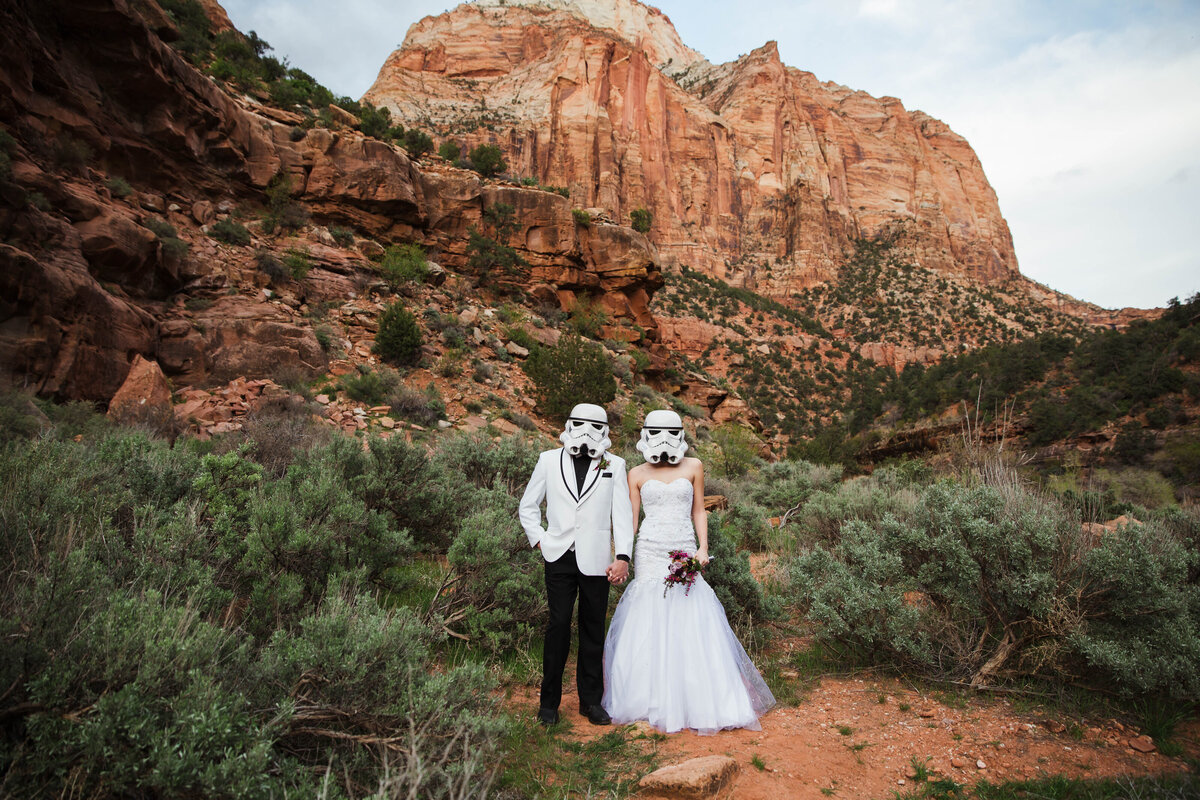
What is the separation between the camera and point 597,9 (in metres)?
98.2

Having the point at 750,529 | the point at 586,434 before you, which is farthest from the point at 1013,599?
the point at 750,529

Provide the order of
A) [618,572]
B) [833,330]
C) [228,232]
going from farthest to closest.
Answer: [833,330]
[228,232]
[618,572]

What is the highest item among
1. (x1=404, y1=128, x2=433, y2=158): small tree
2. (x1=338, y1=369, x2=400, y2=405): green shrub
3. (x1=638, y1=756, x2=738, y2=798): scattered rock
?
(x1=404, y1=128, x2=433, y2=158): small tree

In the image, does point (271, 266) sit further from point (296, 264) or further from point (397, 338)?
point (397, 338)

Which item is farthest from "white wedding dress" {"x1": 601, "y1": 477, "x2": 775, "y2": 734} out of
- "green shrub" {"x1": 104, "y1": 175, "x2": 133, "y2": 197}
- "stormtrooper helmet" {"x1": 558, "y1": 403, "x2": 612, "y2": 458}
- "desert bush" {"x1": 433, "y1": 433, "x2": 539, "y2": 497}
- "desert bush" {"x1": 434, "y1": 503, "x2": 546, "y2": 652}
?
"green shrub" {"x1": 104, "y1": 175, "x2": 133, "y2": 197}

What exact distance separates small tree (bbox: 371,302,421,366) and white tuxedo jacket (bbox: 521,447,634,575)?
12.5 m

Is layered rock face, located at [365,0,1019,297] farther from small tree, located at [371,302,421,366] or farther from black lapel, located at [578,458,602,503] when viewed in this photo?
black lapel, located at [578,458,602,503]

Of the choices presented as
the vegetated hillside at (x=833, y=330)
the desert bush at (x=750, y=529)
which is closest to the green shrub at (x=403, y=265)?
the desert bush at (x=750, y=529)

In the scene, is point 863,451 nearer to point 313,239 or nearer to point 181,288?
point 313,239

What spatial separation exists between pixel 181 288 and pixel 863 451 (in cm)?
2766

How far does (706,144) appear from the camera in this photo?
72.8 m

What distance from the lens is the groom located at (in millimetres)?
3541

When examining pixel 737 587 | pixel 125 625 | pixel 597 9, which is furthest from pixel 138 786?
pixel 597 9

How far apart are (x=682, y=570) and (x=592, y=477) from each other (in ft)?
2.89
